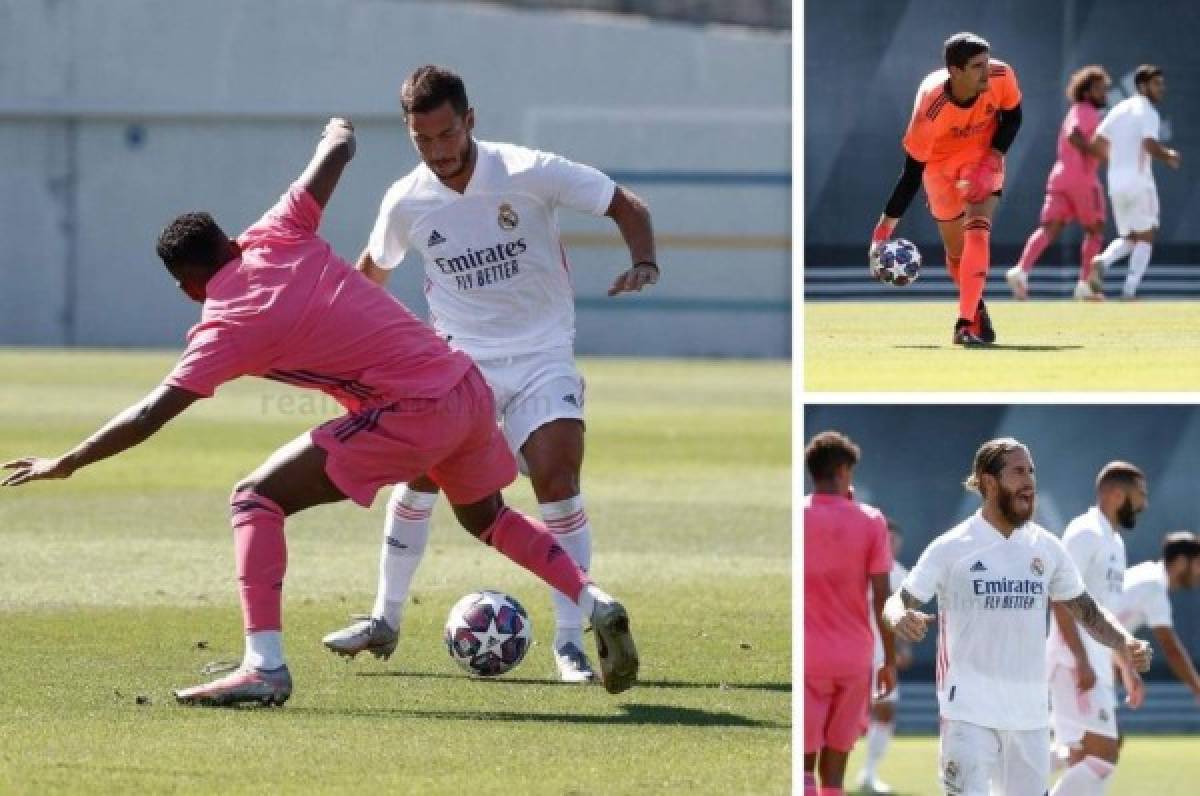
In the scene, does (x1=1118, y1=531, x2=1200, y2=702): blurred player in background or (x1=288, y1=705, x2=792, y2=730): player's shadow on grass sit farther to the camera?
(x1=1118, y1=531, x2=1200, y2=702): blurred player in background

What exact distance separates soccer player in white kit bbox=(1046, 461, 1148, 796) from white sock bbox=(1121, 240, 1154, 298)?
6.14 meters

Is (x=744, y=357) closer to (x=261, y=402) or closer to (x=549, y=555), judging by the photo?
(x=261, y=402)

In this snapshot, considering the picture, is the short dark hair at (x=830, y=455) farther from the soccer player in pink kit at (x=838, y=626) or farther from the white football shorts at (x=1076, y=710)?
the white football shorts at (x=1076, y=710)

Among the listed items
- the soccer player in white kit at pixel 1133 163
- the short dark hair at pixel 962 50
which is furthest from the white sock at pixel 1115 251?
the short dark hair at pixel 962 50

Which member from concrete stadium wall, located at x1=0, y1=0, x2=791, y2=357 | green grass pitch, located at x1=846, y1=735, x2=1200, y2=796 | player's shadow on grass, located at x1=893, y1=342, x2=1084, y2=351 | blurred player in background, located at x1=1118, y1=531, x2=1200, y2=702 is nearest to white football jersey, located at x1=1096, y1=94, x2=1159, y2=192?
green grass pitch, located at x1=846, y1=735, x2=1200, y2=796

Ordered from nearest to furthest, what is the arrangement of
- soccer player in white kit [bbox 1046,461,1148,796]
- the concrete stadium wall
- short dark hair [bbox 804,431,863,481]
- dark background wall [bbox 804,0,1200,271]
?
short dark hair [bbox 804,431,863,481]
soccer player in white kit [bbox 1046,461,1148,796]
dark background wall [bbox 804,0,1200,271]
the concrete stadium wall

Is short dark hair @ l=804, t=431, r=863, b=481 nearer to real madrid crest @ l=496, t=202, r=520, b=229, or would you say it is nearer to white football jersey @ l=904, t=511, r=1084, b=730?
white football jersey @ l=904, t=511, r=1084, b=730

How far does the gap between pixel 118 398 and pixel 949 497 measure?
17038mm

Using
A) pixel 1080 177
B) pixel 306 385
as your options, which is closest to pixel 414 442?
pixel 306 385

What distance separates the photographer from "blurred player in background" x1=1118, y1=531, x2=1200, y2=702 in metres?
10.3

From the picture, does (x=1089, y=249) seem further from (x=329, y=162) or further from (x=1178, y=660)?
(x=329, y=162)

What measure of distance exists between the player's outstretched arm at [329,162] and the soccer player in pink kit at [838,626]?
1975 mm

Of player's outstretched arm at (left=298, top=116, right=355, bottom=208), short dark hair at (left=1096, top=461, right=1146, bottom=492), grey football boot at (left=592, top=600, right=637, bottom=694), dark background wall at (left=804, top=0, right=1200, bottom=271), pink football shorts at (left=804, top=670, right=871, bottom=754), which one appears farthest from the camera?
dark background wall at (left=804, top=0, right=1200, bottom=271)

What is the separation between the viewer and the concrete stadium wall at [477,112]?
141 feet
